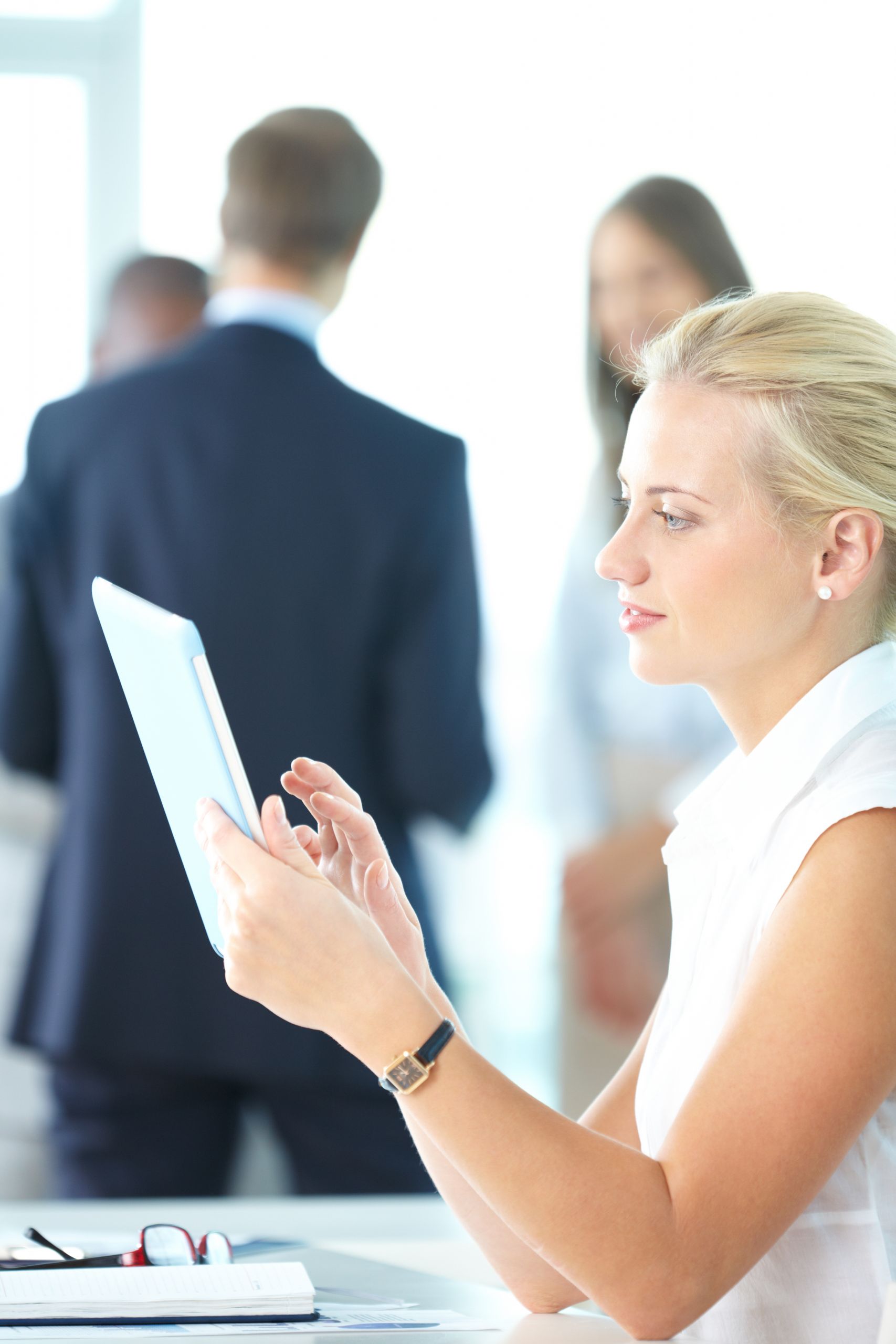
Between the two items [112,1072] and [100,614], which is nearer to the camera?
[100,614]

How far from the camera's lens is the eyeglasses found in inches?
38.9

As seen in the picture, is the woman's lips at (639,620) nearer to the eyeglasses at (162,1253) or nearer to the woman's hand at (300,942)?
the woman's hand at (300,942)

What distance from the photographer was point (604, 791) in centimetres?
248

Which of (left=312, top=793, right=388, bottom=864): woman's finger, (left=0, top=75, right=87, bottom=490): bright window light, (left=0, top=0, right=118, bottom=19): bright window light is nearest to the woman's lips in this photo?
(left=312, top=793, right=388, bottom=864): woman's finger

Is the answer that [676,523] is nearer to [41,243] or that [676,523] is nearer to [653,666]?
[653,666]

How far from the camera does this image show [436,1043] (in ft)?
2.85

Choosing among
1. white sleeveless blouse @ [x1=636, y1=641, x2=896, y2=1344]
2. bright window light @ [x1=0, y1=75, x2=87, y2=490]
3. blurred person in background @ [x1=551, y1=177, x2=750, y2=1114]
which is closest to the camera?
white sleeveless blouse @ [x1=636, y1=641, x2=896, y2=1344]

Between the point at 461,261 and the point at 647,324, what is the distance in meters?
A: 0.64

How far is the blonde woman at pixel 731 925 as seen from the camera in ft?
2.83

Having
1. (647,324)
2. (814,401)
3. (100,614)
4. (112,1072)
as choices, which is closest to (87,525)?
(112,1072)

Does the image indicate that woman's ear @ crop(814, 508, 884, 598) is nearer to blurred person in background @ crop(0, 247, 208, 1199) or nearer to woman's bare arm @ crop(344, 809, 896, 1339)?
woman's bare arm @ crop(344, 809, 896, 1339)

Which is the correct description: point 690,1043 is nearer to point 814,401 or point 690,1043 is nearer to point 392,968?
point 392,968

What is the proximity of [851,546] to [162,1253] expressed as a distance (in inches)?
25.4

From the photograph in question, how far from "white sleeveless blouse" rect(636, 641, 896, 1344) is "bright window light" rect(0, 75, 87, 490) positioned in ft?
6.19
